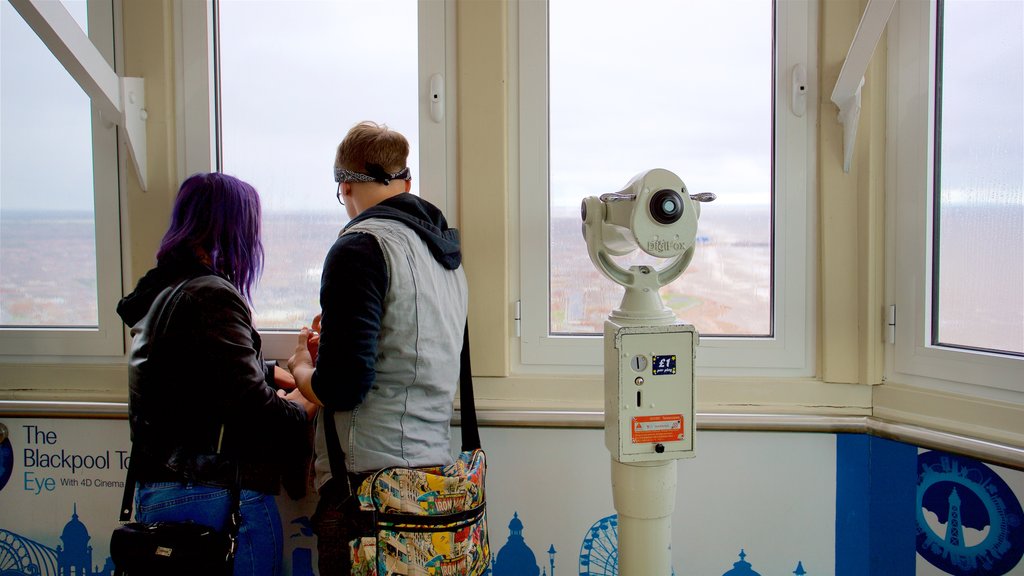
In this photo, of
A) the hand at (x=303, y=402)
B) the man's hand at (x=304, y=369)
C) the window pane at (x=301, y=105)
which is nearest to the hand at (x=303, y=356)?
the man's hand at (x=304, y=369)

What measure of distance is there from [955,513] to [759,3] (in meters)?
1.39

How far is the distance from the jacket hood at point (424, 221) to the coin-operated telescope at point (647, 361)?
313 millimetres

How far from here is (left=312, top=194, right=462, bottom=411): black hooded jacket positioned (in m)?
1.22

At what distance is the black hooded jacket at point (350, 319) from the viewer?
122cm

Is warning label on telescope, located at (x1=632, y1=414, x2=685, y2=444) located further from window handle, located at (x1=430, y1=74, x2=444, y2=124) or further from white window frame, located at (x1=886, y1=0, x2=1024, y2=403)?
window handle, located at (x1=430, y1=74, x2=444, y2=124)

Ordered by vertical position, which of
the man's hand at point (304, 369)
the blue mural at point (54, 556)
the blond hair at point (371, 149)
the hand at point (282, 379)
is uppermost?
the blond hair at point (371, 149)

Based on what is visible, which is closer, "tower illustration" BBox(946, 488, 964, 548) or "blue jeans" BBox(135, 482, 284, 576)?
"blue jeans" BBox(135, 482, 284, 576)

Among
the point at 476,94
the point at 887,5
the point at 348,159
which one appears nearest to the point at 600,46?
the point at 476,94

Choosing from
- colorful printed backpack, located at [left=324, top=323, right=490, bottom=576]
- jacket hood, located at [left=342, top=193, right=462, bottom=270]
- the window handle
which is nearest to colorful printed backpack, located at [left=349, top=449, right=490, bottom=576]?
colorful printed backpack, located at [left=324, top=323, right=490, bottom=576]

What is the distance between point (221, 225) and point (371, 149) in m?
0.41

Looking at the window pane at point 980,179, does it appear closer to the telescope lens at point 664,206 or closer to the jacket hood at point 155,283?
the telescope lens at point 664,206

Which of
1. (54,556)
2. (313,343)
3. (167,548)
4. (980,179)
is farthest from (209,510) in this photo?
(980,179)

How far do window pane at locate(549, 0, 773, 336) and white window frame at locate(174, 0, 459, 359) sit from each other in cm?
29

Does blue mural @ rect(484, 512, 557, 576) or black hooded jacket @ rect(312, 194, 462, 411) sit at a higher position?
black hooded jacket @ rect(312, 194, 462, 411)
